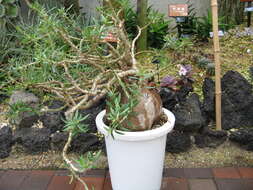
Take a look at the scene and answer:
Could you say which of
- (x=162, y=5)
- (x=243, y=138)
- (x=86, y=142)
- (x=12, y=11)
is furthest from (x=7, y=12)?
(x=243, y=138)

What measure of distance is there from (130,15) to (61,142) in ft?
7.77

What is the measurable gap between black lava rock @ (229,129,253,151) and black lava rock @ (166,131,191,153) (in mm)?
372

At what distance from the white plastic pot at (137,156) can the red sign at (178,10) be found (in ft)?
5.37

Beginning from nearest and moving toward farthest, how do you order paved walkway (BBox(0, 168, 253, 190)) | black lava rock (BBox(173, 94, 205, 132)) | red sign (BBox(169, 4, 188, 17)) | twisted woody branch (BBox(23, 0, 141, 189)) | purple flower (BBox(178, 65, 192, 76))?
twisted woody branch (BBox(23, 0, 141, 189)), paved walkway (BBox(0, 168, 253, 190)), black lava rock (BBox(173, 94, 205, 132)), purple flower (BBox(178, 65, 192, 76)), red sign (BBox(169, 4, 188, 17))

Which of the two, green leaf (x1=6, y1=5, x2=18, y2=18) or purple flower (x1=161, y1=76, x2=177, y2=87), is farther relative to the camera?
green leaf (x1=6, y1=5, x2=18, y2=18)

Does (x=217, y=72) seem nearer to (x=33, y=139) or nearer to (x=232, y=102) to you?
(x=232, y=102)

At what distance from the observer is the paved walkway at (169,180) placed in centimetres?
212

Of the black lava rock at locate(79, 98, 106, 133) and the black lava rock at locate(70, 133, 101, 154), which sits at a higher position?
the black lava rock at locate(79, 98, 106, 133)

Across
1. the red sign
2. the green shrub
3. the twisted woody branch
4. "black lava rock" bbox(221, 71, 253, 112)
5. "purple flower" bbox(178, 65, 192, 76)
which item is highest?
the green shrub

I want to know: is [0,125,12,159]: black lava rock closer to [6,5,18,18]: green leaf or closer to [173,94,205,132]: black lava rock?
[173,94,205,132]: black lava rock

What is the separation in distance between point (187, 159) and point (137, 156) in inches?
30.9

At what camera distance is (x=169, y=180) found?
2.20m

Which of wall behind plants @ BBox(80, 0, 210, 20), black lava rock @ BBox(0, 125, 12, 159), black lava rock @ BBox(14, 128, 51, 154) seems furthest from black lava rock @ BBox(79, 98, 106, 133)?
wall behind plants @ BBox(80, 0, 210, 20)

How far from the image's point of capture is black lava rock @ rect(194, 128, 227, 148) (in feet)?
7.79
